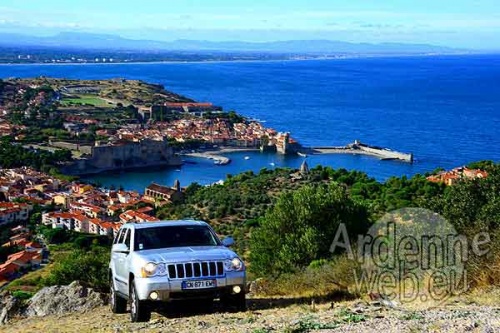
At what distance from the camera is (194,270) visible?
18.8 ft

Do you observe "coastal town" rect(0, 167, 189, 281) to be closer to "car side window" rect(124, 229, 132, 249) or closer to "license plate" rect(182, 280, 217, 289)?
"car side window" rect(124, 229, 132, 249)

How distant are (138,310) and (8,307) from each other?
2.42 meters

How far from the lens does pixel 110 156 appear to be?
56938 millimetres

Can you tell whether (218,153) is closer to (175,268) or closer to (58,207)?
(58,207)

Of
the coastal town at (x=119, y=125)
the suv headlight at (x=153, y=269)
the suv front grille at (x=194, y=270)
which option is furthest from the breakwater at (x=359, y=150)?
the suv headlight at (x=153, y=269)

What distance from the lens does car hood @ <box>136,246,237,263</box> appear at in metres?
5.78

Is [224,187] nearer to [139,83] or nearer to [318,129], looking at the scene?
[318,129]

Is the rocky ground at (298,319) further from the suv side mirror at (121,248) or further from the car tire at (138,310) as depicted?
the suv side mirror at (121,248)

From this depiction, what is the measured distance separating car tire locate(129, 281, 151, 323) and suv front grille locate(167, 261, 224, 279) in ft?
1.33

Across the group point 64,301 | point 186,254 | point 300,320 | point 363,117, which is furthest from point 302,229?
point 363,117

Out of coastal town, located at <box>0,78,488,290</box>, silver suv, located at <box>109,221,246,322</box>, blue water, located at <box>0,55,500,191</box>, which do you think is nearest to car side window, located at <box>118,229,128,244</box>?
silver suv, located at <box>109,221,246,322</box>

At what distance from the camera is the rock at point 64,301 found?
24.6ft

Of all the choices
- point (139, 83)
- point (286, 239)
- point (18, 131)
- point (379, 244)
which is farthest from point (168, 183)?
point (139, 83)

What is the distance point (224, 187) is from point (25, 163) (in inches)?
1035
